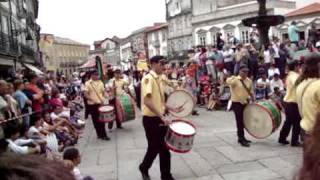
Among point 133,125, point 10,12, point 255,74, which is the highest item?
point 10,12

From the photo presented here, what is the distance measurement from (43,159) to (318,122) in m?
0.82

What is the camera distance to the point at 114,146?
11016 mm

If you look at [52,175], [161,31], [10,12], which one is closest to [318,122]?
[52,175]

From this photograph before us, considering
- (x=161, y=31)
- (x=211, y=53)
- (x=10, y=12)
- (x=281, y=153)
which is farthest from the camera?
(x=161, y=31)

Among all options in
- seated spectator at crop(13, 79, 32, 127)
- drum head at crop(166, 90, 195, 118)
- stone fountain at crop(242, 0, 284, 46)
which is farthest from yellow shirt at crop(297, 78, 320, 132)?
stone fountain at crop(242, 0, 284, 46)

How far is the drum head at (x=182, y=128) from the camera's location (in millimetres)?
6770

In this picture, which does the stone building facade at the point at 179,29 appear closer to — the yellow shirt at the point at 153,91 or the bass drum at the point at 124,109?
the bass drum at the point at 124,109

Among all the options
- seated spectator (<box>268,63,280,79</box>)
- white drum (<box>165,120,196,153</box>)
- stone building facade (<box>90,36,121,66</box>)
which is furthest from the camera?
stone building facade (<box>90,36,121,66</box>)

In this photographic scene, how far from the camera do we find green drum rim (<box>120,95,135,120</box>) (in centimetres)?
1340

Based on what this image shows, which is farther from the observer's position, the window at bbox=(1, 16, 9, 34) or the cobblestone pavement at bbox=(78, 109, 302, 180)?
the window at bbox=(1, 16, 9, 34)

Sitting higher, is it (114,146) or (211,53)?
(211,53)

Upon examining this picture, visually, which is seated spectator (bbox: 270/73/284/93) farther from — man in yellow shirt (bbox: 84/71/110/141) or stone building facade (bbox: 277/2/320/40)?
stone building facade (bbox: 277/2/320/40)

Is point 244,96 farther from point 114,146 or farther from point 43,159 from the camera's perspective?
point 43,159

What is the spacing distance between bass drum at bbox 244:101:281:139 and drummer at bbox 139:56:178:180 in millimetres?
2959
